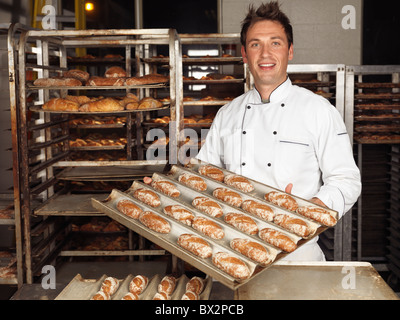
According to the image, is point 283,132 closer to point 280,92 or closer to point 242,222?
point 280,92

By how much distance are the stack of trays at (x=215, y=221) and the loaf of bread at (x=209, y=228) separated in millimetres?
18

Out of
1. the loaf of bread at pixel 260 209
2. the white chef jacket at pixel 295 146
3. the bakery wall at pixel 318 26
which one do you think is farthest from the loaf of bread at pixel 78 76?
the bakery wall at pixel 318 26

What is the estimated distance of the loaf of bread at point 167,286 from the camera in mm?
1694

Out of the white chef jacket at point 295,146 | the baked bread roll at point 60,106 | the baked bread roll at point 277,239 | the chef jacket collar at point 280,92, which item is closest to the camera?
the baked bread roll at point 277,239

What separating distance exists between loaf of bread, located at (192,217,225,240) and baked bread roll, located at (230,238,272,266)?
3.1 inches

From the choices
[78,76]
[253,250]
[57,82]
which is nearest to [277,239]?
[253,250]

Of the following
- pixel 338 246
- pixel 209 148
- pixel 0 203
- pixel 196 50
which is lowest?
pixel 338 246

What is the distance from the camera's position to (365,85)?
13.3ft

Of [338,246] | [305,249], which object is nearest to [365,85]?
[338,246]

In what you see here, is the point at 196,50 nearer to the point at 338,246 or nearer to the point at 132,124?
the point at 132,124

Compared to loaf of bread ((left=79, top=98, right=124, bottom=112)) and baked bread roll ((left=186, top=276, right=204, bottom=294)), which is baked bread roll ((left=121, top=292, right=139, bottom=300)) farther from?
loaf of bread ((left=79, top=98, right=124, bottom=112))

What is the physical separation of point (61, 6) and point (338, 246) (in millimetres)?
4183

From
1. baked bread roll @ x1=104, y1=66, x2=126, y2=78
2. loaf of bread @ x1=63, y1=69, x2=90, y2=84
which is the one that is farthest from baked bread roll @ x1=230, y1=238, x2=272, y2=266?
baked bread roll @ x1=104, y1=66, x2=126, y2=78

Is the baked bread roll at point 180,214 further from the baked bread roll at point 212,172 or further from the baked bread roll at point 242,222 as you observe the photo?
the baked bread roll at point 212,172
